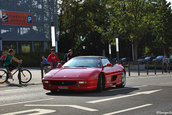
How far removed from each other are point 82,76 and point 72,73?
14.7 inches

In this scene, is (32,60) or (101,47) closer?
(32,60)

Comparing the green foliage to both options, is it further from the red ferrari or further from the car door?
the red ferrari

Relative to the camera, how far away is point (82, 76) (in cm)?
1145

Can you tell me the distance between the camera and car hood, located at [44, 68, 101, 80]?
1144cm

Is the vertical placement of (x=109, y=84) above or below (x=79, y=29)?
below

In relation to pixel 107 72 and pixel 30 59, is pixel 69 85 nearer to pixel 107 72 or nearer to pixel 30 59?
pixel 107 72

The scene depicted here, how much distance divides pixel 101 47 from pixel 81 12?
42.6ft

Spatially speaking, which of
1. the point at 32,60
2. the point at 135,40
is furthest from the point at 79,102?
the point at 135,40

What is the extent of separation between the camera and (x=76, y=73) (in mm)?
11609

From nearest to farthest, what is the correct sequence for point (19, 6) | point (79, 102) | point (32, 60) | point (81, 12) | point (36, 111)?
point (36, 111)
point (79, 102)
point (32, 60)
point (19, 6)
point (81, 12)

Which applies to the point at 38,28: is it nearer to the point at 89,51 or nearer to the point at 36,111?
the point at 89,51

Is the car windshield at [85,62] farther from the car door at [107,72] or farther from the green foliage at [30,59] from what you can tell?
the green foliage at [30,59]

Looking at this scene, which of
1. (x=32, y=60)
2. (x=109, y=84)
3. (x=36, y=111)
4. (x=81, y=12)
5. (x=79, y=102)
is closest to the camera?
(x=36, y=111)

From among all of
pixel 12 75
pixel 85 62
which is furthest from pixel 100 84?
pixel 12 75
